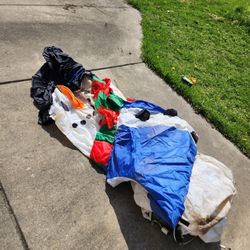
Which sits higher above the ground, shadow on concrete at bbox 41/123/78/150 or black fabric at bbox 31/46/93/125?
black fabric at bbox 31/46/93/125

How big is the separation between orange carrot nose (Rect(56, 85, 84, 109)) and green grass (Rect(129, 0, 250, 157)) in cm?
176

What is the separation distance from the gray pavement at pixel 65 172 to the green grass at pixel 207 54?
10.0 inches

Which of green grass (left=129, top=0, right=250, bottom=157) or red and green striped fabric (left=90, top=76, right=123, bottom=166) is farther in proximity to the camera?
green grass (left=129, top=0, right=250, bottom=157)

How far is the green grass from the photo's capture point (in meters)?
4.29

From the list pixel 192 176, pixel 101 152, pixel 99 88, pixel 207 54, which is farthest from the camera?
pixel 207 54

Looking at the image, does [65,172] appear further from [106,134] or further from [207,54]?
[207,54]

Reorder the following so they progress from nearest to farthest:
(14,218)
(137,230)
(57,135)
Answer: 1. (14,218)
2. (137,230)
3. (57,135)

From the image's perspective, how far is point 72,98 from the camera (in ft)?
10.8

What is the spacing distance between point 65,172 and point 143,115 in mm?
1002

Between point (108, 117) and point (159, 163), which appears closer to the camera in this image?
point (159, 163)

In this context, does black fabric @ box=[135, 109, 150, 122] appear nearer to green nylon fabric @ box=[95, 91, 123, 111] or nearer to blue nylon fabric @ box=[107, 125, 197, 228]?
blue nylon fabric @ box=[107, 125, 197, 228]

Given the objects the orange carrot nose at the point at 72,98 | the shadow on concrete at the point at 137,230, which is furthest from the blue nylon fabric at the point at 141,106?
the shadow on concrete at the point at 137,230

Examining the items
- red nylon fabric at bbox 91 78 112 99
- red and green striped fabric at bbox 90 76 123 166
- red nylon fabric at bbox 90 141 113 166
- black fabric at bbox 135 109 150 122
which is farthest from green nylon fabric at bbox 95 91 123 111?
red nylon fabric at bbox 90 141 113 166

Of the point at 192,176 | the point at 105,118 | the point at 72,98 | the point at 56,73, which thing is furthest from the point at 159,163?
the point at 56,73
